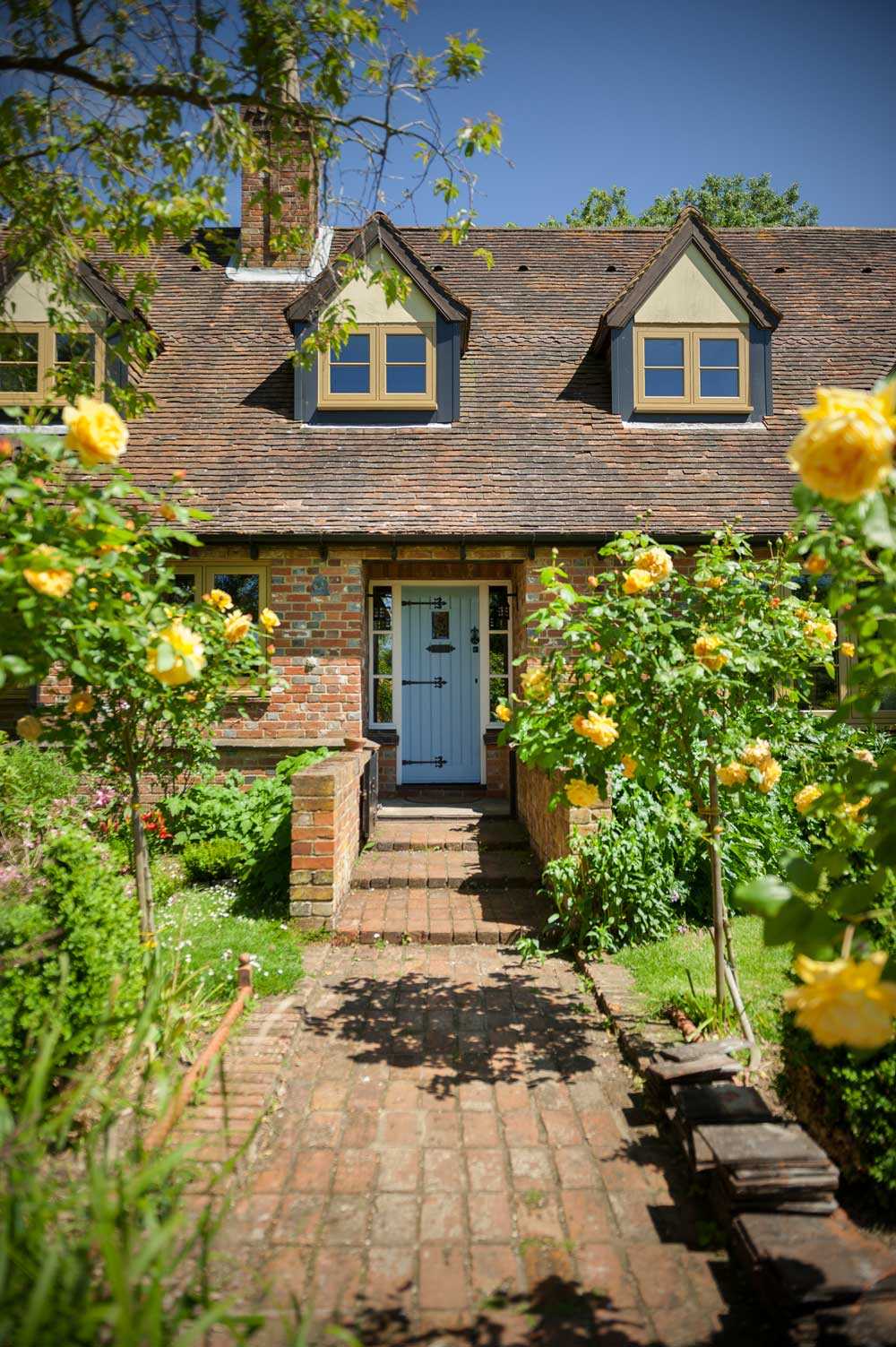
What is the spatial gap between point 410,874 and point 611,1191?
3.78 meters

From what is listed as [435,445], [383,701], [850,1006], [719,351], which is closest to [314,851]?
[850,1006]

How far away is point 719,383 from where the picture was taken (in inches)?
369

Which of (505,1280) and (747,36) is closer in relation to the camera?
(505,1280)

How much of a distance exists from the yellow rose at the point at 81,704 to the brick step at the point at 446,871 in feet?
11.3

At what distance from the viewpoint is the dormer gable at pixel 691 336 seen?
915 centimetres

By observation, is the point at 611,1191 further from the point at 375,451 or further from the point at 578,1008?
the point at 375,451

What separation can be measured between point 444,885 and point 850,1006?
5.14 meters

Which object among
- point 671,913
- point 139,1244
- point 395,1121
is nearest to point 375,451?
point 671,913

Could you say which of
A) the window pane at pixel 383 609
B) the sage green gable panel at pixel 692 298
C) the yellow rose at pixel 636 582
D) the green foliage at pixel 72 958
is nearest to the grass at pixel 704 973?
the yellow rose at pixel 636 582

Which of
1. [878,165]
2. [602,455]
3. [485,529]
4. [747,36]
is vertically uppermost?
[747,36]

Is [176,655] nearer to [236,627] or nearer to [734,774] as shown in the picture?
[236,627]

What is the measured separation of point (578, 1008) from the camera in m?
4.24

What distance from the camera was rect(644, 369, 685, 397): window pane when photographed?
937 centimetres

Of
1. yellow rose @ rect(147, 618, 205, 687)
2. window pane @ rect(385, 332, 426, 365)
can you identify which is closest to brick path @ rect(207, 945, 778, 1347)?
yellow rose @ rect(147, 618, 205, 687)
